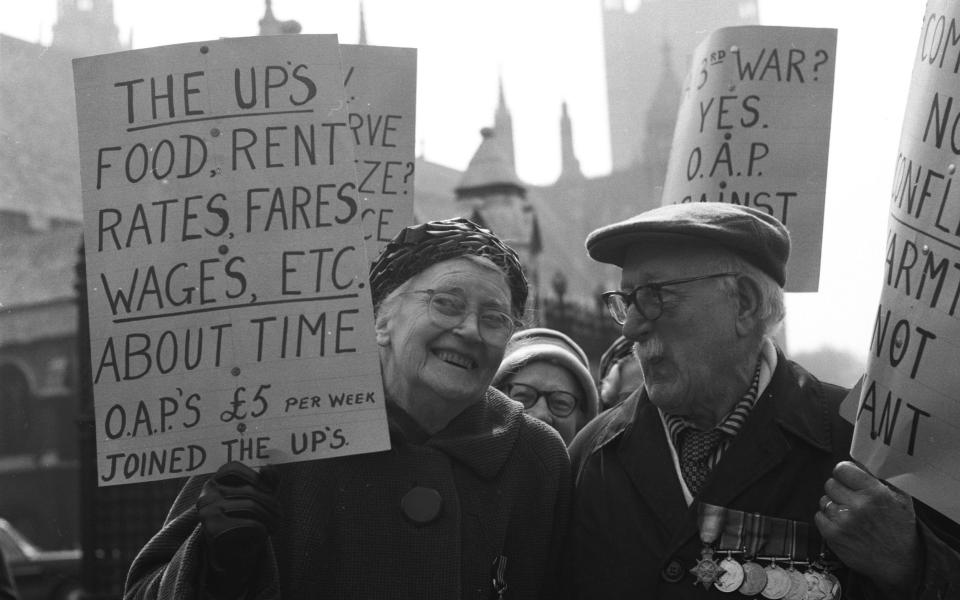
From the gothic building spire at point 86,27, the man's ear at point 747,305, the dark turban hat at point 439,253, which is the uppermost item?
the gothic building spire at point 86,27

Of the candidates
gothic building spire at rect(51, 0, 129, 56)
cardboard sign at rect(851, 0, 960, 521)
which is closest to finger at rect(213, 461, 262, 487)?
cardboard sign at rect(851, 0, 960, 521)

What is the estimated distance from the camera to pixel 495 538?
9.37 feet

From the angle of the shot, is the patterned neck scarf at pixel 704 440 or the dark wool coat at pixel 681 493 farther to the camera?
the patterned neck scarf at pixel 704 440

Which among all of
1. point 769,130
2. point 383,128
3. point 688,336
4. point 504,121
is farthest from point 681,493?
point 504,121

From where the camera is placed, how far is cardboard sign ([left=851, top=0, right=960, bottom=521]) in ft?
7.97

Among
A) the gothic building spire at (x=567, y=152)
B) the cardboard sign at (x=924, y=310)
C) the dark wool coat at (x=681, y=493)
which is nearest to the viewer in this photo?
the cardboard sign at (x=924, y=310)

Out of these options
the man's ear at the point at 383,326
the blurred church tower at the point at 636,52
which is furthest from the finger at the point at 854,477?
the blurred church tower at the point at 636,52

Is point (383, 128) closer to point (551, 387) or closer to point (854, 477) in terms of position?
point (551, 387)

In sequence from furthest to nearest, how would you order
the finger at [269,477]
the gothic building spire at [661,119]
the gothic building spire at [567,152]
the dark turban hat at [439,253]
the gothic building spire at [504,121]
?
1. the gothic building spire at [567,152]
2. the gothic building spire at [504,121]
3. the gothic building spire at [661,119]
4. the dark turban hat at [439,253]
5. the finger at [269,477]

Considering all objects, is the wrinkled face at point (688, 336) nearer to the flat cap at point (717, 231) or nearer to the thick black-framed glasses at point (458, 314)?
the flat cap at point (717, 231)

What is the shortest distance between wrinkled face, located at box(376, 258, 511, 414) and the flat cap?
0.34 metres

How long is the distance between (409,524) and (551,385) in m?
1.56

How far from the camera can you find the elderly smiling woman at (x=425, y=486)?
268cm

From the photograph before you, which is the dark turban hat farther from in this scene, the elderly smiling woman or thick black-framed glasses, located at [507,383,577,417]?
thick black-framed glasses, located at [507,383,577,417]
